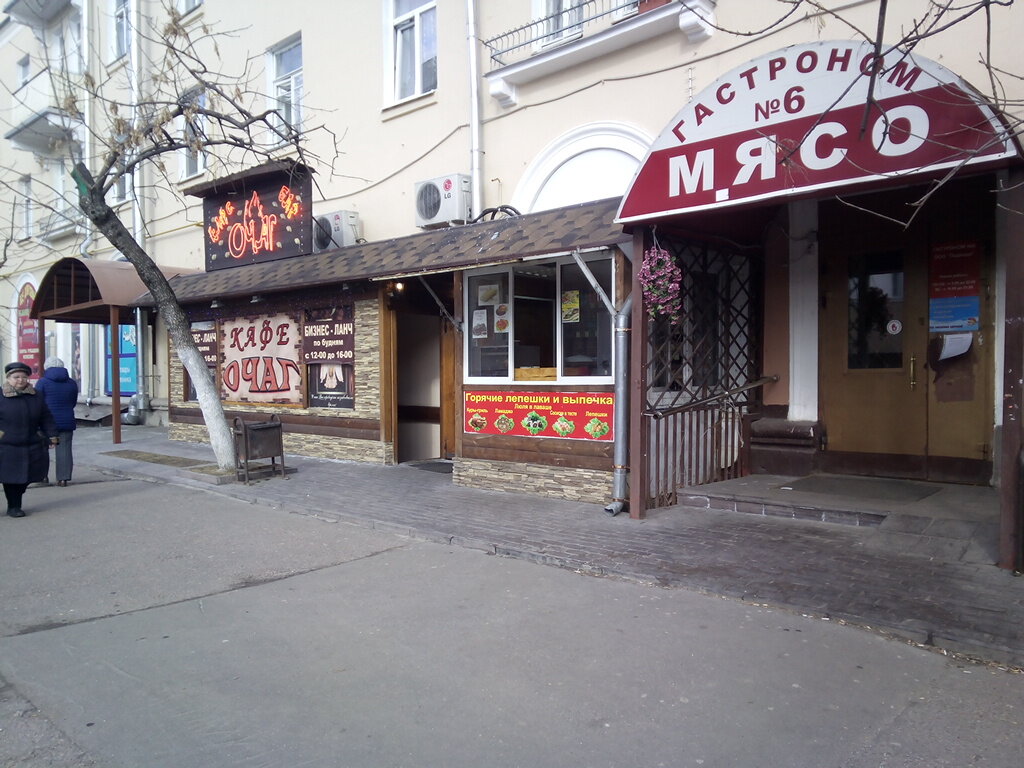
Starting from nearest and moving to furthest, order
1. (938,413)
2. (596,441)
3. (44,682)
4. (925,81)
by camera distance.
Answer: (44,682), (925,81), (938,413), (596,441)

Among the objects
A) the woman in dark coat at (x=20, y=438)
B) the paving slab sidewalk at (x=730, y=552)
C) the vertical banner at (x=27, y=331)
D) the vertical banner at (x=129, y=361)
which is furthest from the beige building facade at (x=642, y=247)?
the vertical banner at (x=27, y=331)

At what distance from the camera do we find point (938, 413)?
26.4ft

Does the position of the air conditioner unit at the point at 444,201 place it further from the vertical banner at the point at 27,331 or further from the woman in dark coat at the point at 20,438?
the vertical banner at the point at 27,331

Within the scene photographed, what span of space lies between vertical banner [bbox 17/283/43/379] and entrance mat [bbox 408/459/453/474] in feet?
57.2

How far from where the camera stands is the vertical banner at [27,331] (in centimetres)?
2383

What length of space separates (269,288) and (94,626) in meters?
8.03

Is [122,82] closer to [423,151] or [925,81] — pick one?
[423,151]

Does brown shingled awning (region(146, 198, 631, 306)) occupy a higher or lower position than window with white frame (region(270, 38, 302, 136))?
lower

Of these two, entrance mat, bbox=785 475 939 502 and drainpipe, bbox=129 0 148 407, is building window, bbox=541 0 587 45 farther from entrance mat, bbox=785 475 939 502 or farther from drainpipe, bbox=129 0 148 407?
drainpipe, bbox=129 0 148 407

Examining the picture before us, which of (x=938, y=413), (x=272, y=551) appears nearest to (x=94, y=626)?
(x=272, y=551)

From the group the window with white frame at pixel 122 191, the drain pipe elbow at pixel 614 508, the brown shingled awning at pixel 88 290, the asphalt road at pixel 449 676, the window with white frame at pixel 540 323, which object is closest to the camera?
the asphalt road at pixel 449 676

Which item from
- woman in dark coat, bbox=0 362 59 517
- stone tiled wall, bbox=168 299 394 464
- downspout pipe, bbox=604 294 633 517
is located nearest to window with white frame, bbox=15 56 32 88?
stone tiled wall, bbox=168 299 394 464

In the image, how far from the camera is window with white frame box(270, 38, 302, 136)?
14688mm

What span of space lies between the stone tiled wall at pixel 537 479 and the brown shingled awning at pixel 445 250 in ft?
8.22
